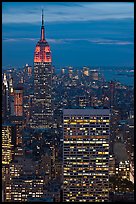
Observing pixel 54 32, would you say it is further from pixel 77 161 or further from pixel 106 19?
pixel 77 161

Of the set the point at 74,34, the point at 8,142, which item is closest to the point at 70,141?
the point at 8,142

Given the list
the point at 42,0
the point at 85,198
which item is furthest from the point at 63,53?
the point at 42,0

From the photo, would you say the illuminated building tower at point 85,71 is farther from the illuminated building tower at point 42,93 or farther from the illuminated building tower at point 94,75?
the illuminated building tower at point 42,93

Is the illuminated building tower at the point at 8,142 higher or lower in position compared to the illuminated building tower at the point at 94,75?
lower

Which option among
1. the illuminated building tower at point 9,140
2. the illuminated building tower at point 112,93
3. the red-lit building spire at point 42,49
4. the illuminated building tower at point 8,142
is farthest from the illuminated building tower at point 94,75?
the red-lit building spire at point 42,49

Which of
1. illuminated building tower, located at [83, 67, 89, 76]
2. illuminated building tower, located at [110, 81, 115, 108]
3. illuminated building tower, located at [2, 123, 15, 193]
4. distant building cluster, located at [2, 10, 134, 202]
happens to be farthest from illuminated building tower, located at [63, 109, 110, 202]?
illuminated building tower, located at [2, 123, 15, 193]

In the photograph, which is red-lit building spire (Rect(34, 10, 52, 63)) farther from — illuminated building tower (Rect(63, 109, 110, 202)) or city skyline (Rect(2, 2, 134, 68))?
illuminated building tower (Rect(63, 109, 110, 202))

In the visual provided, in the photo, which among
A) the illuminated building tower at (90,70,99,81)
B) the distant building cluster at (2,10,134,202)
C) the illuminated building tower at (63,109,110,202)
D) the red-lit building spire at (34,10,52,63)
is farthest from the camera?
the red-lit building spire at (34,10,52,63)
